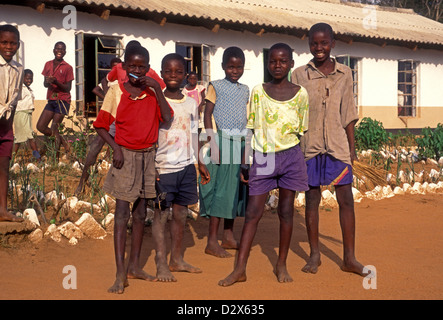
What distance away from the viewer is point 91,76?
12812 mm

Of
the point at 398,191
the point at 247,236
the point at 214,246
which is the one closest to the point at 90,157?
the point at 214,246

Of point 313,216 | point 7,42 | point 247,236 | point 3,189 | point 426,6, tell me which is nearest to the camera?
point 247,236

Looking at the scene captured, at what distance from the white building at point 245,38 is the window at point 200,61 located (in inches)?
0.9

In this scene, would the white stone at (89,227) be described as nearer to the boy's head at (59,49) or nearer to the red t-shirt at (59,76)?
the red t-shirt at (59,76)

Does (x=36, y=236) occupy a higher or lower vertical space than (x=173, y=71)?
lower

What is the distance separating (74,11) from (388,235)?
744 cm

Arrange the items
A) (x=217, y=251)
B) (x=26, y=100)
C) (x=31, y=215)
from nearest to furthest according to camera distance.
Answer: (x=217, y=251) < (x=31, y=215) < (x=26, y=100)

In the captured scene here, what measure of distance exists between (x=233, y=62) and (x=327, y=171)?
3.97 ft

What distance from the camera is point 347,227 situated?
4102 mm

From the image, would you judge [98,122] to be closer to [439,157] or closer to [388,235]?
[388,235]

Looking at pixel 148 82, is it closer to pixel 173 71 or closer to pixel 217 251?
pixel 173 71

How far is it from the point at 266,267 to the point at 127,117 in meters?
1.47

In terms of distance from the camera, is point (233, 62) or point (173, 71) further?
point (233, 62)

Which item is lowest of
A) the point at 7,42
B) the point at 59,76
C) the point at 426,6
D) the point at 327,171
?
the point at 327,171
